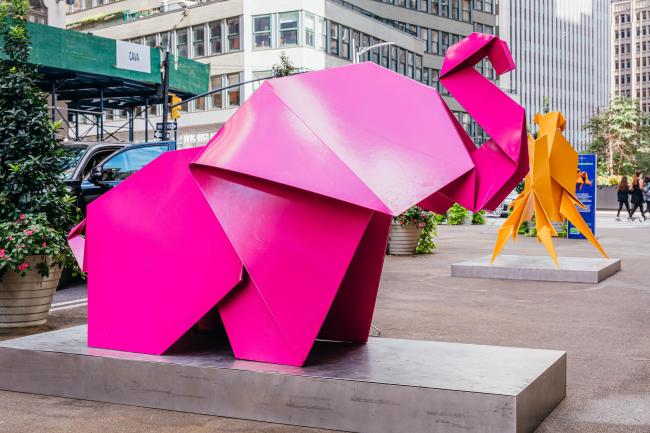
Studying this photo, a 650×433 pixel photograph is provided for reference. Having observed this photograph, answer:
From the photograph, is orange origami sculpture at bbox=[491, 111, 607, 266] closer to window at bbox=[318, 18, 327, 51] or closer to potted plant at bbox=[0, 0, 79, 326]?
potted plant at bbox=[0, 0, 79, 326]

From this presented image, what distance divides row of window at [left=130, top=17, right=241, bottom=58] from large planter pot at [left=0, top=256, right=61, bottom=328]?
44788 millimetres

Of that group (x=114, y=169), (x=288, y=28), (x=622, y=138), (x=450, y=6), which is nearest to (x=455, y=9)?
(x=450, y=6)

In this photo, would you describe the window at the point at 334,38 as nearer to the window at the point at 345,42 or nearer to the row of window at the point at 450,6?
the window at the point at 345,42

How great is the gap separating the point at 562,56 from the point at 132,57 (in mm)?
142034

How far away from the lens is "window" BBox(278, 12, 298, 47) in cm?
5169

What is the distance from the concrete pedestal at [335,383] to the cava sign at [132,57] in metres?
19.8

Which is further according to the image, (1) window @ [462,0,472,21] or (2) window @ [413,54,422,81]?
(1) window @ [462,0,472,21]

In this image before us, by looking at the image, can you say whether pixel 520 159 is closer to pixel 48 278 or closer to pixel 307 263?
pixel 307 263

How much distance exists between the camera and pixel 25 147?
9281mm

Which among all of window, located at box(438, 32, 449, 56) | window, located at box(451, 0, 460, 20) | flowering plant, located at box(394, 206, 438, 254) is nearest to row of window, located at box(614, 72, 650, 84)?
window, located at box(451, 0, 460, 20)

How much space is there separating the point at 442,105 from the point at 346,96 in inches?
24.6

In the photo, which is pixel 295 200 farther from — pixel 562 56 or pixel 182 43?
pixel 562 56

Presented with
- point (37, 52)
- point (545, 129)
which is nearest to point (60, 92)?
point (37, 52)

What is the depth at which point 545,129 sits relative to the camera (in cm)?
1425
